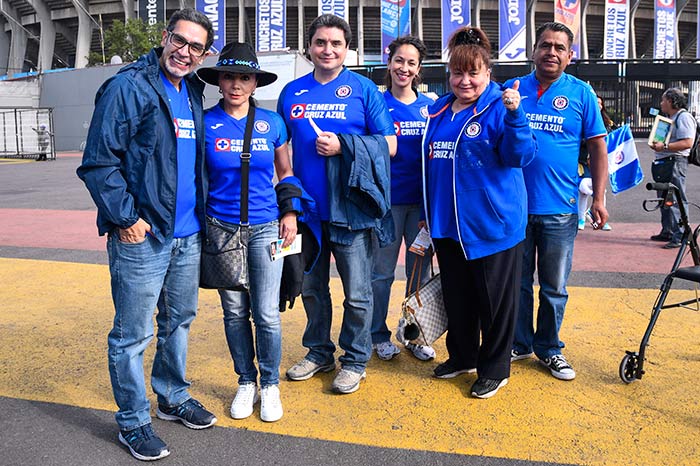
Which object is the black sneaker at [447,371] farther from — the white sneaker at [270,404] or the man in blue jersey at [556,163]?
the white sneaker at [270,404]

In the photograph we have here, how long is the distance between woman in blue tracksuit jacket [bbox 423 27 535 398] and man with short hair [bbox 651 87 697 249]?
198 inches

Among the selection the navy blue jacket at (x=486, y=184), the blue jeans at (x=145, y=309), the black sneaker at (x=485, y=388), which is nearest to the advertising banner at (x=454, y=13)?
the navy blue jacket at (x=486, y=184)

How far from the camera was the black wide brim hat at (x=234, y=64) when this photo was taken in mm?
3016

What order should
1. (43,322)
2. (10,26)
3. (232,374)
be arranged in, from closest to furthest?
(232,374), (43,322), (10,26)

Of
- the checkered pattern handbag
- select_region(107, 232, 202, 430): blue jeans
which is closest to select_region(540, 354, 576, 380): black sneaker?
the checkered pattern handbag

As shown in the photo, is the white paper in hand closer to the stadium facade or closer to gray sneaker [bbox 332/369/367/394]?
gray sneaker [bbox 332/369/367/394]

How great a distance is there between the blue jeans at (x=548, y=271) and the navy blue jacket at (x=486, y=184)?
1.00ft

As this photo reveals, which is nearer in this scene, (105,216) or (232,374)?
(105,216)

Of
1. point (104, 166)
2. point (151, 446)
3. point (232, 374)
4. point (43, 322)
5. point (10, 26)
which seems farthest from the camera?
point (10, 26)

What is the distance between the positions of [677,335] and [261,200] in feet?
10.7

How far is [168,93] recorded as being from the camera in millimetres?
2879

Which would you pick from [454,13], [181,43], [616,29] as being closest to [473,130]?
[181,43]

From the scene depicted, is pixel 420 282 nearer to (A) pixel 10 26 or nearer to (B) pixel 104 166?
(B) pixel 104 166

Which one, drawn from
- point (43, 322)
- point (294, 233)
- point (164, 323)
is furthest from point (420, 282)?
point (43, 322)
